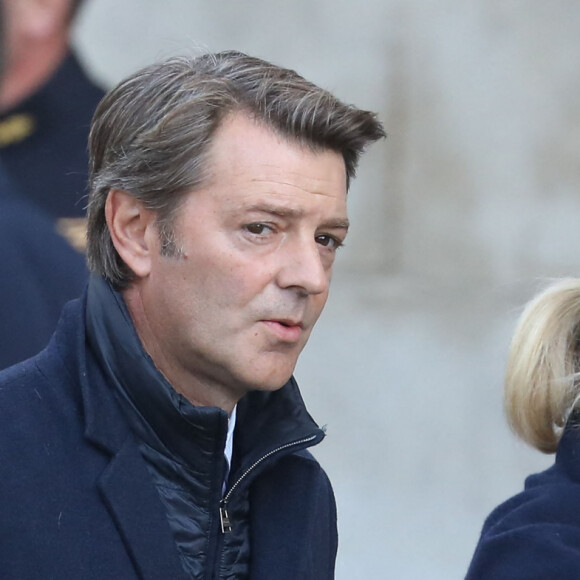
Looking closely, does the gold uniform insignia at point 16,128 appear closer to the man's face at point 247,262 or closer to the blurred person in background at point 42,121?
the blurred person in background at point 42,121

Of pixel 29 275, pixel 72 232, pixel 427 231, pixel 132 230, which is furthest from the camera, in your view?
pixel 427 231

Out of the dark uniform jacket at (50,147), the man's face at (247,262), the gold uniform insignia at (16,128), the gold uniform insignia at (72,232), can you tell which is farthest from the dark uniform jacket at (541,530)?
the gold uniform insignia at (16,128)

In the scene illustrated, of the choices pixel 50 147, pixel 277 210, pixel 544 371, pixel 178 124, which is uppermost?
pixel 50 147

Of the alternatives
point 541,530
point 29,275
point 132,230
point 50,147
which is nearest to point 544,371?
point 541,530

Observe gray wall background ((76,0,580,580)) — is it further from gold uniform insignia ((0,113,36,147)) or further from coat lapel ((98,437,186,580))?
coat lapel ((98,437,186,580))

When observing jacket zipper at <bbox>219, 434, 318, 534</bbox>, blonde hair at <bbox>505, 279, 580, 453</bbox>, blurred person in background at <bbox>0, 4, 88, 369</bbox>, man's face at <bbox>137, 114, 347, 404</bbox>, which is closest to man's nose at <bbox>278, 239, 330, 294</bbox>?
man's face at <bbox>137, 114, 347, 404</bbox>

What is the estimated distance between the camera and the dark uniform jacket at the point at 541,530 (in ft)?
7.25

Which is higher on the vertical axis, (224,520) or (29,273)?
(29,273)

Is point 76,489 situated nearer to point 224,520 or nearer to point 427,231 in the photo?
point 224,520

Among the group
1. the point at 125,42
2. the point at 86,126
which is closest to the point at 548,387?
the point at 86,126

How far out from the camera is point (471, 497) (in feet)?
15.4

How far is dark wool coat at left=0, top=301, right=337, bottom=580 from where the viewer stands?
201 centimetres

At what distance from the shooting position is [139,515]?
6.92ft

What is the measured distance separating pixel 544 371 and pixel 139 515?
2.67 ft
